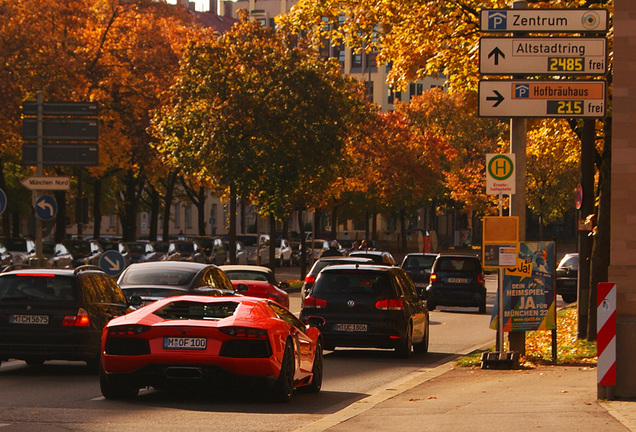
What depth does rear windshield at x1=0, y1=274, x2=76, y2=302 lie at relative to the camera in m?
15.4

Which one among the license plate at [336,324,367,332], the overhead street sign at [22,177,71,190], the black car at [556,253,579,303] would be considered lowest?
the black car at [556,253,579,303]

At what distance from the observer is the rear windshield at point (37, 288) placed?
50.5 ft

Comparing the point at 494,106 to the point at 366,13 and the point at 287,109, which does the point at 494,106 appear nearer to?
the point at 366,13

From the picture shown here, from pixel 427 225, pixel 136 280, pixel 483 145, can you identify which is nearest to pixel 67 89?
pixel 136 280

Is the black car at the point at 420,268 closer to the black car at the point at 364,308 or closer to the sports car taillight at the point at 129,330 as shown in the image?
the black car at the point at 364,308

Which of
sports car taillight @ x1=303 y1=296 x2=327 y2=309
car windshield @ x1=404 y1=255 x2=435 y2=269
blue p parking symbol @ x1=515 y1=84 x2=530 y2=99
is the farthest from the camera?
car windshield @ x1=404 y1=255 x2=435 y2=269

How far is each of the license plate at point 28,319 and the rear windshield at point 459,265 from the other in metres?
19.9

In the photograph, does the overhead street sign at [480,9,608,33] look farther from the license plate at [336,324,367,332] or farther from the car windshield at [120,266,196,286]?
the car windshield at [120,266,196,286]

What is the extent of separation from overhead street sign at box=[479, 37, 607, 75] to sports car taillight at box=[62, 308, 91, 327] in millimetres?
5890

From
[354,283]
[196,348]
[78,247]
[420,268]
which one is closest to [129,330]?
[196,348]

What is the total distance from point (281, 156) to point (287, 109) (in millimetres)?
1750

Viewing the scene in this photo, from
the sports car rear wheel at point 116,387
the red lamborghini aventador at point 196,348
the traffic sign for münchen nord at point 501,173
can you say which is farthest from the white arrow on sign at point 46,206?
the red lamborghini aventador at point 196,348

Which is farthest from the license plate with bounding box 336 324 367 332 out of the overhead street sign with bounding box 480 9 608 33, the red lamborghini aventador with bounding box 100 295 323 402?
the red lamborghini aventador with bounding box 100 295 323 402

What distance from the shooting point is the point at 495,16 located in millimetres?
15531
